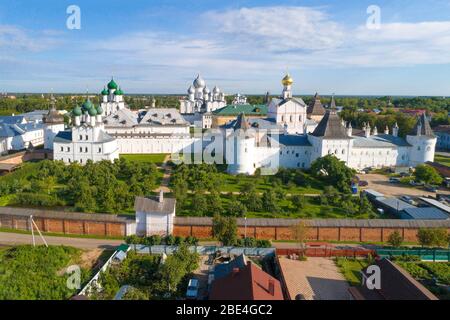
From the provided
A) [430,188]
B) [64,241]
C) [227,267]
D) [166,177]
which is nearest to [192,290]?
[227,267]

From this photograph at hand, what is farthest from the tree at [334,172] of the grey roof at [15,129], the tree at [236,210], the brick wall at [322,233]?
the grey roof at [15,129]

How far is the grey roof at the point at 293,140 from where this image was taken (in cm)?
3266

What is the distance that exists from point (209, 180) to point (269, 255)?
32.1 feet

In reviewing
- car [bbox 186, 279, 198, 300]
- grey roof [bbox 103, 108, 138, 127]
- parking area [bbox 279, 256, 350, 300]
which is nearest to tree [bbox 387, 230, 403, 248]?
parking area [bbox 279, 256, 350, 300]

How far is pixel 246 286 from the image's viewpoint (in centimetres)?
1127

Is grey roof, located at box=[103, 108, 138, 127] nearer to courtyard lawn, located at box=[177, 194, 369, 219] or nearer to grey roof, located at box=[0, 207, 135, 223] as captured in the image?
courtyard lawn, located at box=[177, 194, 369, 219]

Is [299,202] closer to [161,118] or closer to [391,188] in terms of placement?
[391,188]

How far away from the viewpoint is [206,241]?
58.7 ft

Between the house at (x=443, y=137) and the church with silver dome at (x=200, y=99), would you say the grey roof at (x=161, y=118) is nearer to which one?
the church with silver dome at (x=200, y=99)

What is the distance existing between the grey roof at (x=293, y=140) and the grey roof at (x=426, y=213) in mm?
13249

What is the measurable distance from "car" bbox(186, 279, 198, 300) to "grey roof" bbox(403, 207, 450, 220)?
42.5 feet

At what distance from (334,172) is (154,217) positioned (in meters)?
14.3

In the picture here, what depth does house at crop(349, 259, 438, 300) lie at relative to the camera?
37.0 feet
